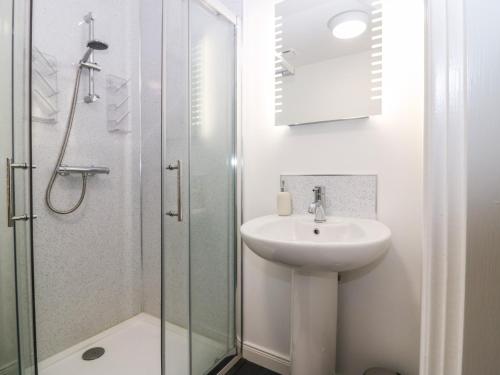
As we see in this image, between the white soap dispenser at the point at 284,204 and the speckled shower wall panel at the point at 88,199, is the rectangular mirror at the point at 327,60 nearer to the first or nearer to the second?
the white soap dispenser at the point at 284,204

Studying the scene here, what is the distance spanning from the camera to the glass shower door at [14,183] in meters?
0.92

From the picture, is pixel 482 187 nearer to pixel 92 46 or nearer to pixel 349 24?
pixel 349 24

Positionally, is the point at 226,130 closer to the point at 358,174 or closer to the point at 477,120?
the point at 358,174

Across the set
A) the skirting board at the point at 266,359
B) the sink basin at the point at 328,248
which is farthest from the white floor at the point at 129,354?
the sink basin at the point at 328,248

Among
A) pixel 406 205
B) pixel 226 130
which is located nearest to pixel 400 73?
pixel 406 205

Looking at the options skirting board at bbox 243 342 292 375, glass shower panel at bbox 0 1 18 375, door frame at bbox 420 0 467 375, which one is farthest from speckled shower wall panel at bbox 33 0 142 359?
door frame at bbox 420 0 467 375

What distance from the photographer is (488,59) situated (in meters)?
0.29

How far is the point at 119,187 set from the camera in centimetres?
187

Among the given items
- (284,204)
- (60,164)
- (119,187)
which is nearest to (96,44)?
(60,164)

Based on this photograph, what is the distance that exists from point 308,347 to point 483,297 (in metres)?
1.00

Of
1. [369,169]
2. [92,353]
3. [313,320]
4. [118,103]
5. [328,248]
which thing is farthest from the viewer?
[118,103]

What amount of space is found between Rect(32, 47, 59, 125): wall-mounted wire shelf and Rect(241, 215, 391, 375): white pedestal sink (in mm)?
1280

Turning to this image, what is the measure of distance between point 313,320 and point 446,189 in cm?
97

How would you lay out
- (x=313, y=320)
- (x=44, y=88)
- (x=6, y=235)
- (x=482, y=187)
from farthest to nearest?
1. (x=44, y=88)
2. (x=313, y=320)
3. (x=6, y=235)
4. (x=482, y=187)
